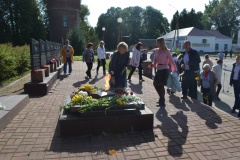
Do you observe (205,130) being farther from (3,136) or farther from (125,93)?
(3,136)

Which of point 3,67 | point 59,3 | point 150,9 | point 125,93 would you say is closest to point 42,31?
point 59,3

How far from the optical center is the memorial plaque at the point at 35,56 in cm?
789

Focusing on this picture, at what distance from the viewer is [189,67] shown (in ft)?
24.2

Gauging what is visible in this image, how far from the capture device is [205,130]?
4719mm

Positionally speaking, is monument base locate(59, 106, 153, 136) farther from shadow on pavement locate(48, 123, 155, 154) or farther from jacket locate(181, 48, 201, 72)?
jacket locate(181, 48, 201, 72)

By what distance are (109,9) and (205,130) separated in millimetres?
87773

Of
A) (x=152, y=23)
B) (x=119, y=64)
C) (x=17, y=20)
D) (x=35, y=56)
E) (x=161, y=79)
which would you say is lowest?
(x=161, y=79)

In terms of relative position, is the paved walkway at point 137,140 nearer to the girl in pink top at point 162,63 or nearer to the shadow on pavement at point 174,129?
the shadow on pavement at point 174,129

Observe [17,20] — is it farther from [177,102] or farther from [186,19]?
[186,19]

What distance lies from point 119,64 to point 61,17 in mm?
37870

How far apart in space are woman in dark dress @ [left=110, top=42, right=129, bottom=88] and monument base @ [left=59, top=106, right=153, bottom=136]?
1956 mm

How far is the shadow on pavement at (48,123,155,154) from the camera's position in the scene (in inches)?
151

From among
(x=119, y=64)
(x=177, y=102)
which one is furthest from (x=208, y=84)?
(x=119, y=64)

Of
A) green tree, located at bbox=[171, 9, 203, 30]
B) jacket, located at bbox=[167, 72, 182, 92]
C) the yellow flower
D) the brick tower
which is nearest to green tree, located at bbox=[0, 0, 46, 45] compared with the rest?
the brick tower
